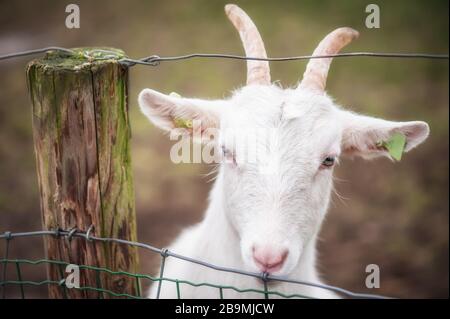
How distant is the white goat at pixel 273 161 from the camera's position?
277cm

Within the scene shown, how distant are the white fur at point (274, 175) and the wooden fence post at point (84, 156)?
0.45m

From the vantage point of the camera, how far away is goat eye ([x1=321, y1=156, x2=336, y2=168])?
3039 mm

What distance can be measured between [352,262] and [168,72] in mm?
6156

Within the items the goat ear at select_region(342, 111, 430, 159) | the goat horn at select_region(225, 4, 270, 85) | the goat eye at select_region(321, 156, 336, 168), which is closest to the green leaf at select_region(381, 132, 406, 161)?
the goat ear at select_region(342, 111, 430, 159)

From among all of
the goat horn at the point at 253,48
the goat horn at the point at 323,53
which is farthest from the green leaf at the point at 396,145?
the goat horn at the point at 253,48

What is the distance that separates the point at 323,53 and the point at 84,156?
4.95ft

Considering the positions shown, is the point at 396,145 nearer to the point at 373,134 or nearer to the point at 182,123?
the point at 373,134

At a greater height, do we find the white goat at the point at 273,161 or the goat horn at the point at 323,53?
the goat horn at the point at 323,53

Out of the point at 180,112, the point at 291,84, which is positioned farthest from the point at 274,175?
the point at 291,84

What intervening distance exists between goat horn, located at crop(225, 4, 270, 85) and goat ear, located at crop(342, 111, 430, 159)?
58 centimetres

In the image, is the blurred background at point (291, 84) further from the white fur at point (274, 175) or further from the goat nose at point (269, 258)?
the goat nose at point (269, 258)

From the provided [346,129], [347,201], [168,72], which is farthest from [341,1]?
[346,129]

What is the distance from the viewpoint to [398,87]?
10.6 meters

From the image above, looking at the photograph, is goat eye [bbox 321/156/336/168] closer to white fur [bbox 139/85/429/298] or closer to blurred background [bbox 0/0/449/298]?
white fur [bbox 139/85/429/298]
